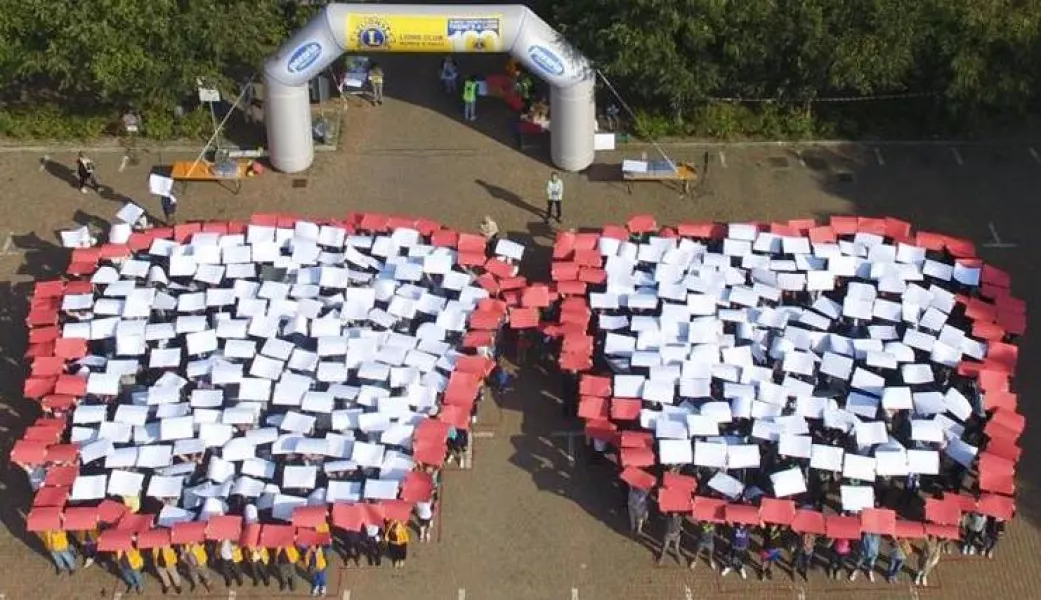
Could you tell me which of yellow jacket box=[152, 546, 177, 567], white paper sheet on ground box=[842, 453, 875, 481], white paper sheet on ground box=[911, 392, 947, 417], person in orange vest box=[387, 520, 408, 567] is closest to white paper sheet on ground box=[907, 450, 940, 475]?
white paper sheet on ground box=[842, 453, 875, 481]

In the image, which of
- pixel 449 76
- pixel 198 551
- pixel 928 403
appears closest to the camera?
pixel 198 551

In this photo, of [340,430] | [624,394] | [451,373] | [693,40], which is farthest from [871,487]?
[693,40]

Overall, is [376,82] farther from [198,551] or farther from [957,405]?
[957,405]

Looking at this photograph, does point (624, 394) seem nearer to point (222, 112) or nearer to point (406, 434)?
point (406, 434)

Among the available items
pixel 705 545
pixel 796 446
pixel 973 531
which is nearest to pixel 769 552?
pixel 705 545

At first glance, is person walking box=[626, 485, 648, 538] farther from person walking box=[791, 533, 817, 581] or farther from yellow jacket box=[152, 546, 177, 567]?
yellow jacket box=[152, 546, 177, 567]

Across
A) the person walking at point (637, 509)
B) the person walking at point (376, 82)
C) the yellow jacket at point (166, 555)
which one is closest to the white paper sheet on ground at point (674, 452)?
the person walking at point (637, 509)
